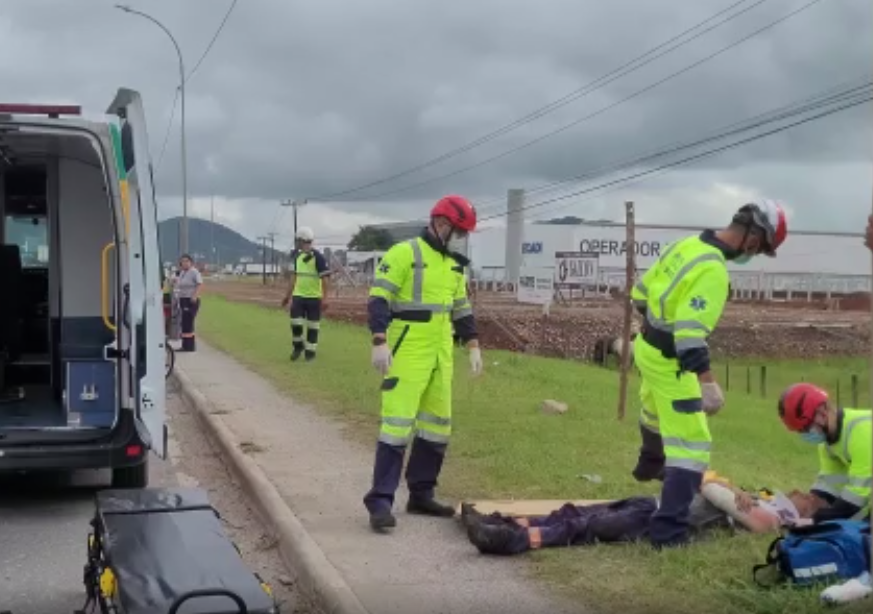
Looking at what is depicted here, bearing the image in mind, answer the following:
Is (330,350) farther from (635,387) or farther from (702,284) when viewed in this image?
(702,284)

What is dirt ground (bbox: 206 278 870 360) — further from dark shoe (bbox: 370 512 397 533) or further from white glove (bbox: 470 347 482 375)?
dark shoe (bbox: 370 512 397 533)

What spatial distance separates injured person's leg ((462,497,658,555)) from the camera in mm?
6109

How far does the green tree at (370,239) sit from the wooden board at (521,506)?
105 m

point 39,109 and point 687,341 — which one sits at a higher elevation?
point 39,109

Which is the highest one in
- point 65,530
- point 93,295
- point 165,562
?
point 93,295

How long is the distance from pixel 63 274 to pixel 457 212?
356 centimetres

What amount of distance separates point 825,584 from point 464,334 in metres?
2.85

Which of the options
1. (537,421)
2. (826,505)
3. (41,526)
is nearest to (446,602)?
(826,505)

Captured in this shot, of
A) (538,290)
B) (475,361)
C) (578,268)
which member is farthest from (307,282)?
(475,361)

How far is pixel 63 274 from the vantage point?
8.76m

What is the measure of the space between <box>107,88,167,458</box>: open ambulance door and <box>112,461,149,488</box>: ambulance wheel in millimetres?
361

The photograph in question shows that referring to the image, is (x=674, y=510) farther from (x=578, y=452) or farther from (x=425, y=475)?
(x=578, y=452)

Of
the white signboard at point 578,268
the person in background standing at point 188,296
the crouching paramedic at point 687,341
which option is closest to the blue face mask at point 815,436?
the crouching paramedic at point 687,341

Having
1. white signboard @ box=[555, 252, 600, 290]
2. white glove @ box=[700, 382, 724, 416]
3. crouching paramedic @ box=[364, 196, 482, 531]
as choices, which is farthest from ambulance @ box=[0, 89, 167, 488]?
white signboard @ box=[555, 252, 600, 290]
